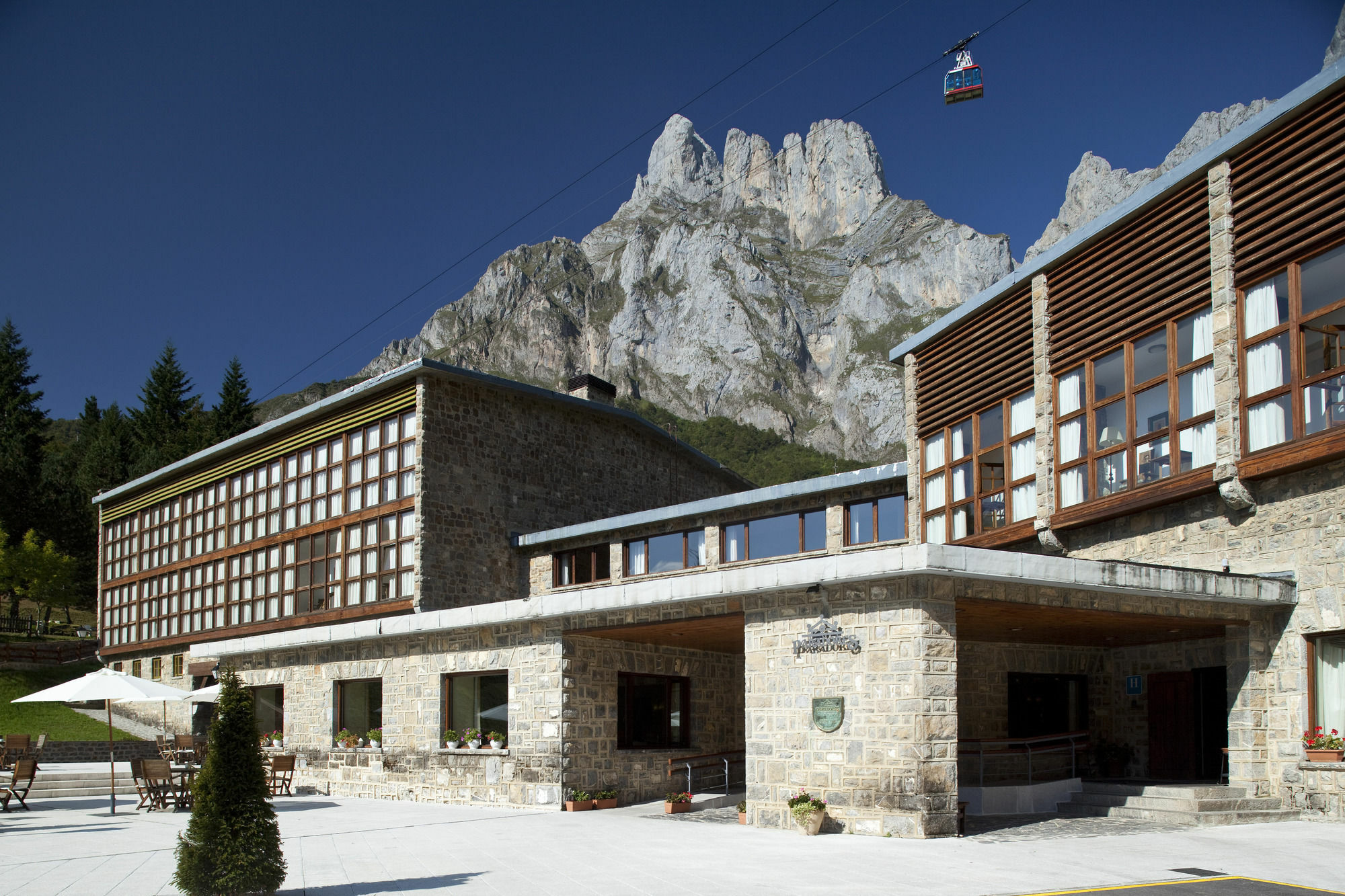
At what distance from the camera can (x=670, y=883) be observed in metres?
9.64

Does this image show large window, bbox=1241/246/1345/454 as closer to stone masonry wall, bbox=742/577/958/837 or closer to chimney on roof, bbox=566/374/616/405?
stone masonry wall, bbox=742/577/958/837

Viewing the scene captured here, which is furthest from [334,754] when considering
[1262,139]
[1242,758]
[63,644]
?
[63,644]

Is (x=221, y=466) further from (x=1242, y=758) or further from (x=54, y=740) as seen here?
(x=1242, y=758)

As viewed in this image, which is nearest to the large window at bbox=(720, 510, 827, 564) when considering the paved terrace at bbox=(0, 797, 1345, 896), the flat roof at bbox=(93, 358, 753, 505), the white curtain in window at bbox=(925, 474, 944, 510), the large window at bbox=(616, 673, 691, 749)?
the white curtain in window at bbox=(925, 474, 944, 510)

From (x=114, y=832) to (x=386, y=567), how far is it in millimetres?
13309

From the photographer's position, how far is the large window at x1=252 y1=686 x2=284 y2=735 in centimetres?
2331

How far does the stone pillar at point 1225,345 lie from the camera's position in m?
15.2

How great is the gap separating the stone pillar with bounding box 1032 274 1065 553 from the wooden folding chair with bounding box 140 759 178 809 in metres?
15.4

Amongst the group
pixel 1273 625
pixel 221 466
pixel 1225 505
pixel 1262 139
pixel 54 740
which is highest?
pixel 1262 139

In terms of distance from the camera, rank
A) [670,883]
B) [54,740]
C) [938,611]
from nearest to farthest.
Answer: [670,883] → [938,611] → [54,740]

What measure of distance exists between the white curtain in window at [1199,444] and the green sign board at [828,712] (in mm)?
6969

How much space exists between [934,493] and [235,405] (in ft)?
195

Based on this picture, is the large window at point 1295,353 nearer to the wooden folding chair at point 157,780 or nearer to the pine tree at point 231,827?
the pine tree at point 231,827

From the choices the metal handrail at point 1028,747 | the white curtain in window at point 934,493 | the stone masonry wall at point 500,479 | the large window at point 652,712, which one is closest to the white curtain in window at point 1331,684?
the metal handrail at point 1028,747
